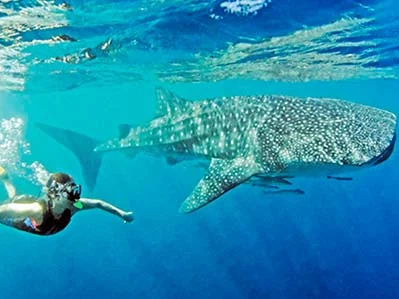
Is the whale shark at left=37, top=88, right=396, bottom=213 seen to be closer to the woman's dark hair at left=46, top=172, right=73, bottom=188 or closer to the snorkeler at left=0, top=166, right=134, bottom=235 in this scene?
the snorkeler at left=0, top=166, right=134, bottom=235

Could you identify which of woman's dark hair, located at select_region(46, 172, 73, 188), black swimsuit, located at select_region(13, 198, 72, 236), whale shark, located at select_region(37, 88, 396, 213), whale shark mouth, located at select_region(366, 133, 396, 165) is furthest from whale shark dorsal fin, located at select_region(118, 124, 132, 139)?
whale shark mouth, located at select_region(366, 133, 396, 165)

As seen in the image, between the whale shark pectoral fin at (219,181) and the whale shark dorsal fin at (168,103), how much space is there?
110 inches

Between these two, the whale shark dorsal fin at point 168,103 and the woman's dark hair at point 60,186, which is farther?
the whale shark dorsal fin at point 168,103

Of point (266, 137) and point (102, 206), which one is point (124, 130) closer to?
point (102, 206)

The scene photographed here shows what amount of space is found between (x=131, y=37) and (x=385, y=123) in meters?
11.0

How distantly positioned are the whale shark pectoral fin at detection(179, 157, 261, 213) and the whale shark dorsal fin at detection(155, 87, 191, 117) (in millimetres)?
2788

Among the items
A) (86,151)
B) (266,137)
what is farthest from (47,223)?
(86,151)

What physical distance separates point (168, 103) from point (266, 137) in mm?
3397

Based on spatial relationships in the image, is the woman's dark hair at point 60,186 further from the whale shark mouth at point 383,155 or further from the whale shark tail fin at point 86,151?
the whale shark tail fin at point 86,151

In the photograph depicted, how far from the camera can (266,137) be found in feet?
25.0

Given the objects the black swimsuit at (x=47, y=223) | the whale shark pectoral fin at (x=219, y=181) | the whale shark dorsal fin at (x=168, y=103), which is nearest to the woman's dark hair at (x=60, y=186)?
the black swimsuit at (x=47, y=223)

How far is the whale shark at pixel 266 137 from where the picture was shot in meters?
6.61

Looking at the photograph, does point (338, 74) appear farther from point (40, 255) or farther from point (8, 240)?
point (8, 240)

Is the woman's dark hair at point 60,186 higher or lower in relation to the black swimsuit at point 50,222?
higher
